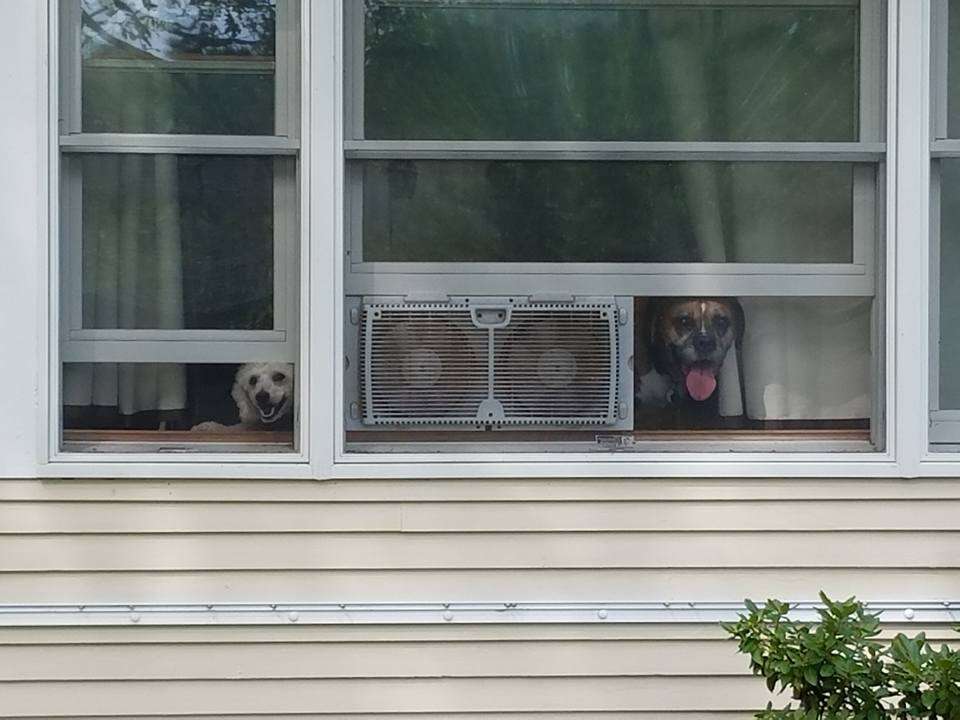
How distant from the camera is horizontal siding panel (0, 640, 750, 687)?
320 centimetres

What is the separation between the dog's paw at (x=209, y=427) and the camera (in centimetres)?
326

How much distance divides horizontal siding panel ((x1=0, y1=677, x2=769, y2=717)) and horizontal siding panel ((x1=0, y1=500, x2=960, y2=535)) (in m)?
0.41

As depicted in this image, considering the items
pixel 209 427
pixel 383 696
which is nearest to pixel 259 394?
pixel 209 427

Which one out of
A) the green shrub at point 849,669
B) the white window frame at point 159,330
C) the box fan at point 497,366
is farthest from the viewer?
the box fan at point 497,366

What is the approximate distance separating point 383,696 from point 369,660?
0.34ft

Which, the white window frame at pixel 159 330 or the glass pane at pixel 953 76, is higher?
the glass pane at pixel 953 76

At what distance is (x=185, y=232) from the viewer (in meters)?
3.26

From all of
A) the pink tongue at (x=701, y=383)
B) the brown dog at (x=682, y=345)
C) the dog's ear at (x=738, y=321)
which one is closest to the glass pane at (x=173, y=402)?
the brown dog at (x=682, y=345)

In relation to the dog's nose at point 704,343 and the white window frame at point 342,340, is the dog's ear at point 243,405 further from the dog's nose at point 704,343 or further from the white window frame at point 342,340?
the dog's nose at point 704,343

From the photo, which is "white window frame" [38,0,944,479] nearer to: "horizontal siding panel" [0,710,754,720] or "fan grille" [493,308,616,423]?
"fan grille" [493,308,616,423]

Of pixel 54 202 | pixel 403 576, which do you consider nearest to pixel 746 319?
pixel 403 576

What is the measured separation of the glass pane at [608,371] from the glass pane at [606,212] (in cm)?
13

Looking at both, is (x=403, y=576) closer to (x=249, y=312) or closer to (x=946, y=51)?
(x=249, y=312)

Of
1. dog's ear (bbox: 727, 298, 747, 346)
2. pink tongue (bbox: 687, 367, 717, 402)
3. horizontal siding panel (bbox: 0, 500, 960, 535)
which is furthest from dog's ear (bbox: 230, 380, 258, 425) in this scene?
Answer: dog's ear (bbox: 727, 298, 747, 346)
